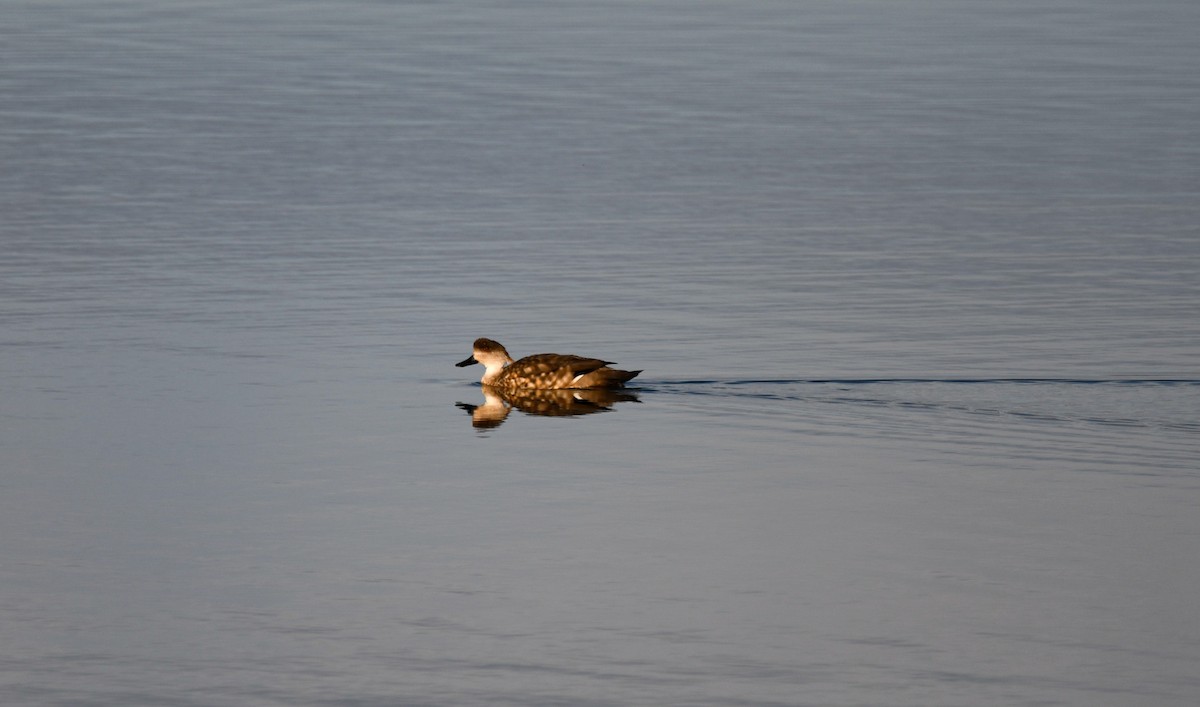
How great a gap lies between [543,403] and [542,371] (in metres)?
0.24

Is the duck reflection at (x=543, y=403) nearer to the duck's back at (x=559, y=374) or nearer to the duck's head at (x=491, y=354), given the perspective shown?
the duck's back at (x=559, y=374)

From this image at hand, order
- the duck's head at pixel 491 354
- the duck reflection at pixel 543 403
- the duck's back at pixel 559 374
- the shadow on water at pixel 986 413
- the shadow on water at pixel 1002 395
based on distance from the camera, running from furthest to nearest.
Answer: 1. the duck's head at pixel 491 354
2. the duck's back at pixel 559 374
3. the duck reflection at pixel 543 403
4. the shadow on water at pixel 1002 395
5. the shadow on water at pixel 986 413

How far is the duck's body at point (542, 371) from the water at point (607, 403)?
268 mm

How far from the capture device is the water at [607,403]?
31.6ft

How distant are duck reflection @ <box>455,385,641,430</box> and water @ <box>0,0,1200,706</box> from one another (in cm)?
12

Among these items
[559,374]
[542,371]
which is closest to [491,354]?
A: [542,371]

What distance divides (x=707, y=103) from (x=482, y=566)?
79.0 feet

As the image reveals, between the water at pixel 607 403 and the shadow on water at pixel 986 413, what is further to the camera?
the shadow on water at pixel 986 413

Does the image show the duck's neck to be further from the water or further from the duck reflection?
the water

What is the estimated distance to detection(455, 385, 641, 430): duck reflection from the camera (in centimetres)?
1516

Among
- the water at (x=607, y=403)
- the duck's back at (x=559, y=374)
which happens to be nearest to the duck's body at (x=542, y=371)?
the duck's back at (x=559, y=374)

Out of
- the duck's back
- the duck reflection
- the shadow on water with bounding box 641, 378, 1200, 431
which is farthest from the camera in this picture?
the duck's back

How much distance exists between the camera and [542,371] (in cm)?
1577

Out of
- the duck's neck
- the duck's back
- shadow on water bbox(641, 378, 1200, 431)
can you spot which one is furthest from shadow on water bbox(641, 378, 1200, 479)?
the duck's neck
